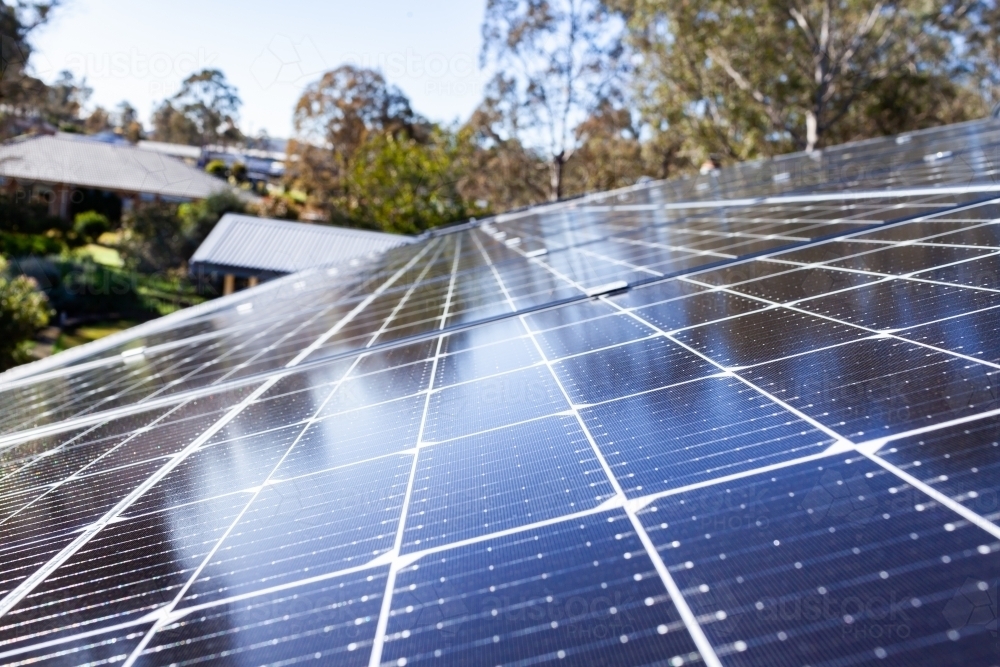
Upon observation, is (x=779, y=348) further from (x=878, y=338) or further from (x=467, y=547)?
(x=467, y=547)

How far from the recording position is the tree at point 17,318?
2723 centimetres

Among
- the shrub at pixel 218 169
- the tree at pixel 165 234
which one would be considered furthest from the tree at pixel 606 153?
the shrub at pixel 218 169

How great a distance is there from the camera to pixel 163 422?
17.1 feet

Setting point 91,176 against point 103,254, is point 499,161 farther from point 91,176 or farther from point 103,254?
point 91,176

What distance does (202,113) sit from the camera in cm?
6538

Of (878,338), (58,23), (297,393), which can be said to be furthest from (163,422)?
(58,23)

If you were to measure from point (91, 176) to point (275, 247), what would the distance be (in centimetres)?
3894

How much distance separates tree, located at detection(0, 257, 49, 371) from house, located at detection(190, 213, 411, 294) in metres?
7.35

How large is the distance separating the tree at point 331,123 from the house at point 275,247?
82.4 feet

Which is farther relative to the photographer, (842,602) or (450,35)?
(450,35)

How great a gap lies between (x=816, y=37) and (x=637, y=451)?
38.4m

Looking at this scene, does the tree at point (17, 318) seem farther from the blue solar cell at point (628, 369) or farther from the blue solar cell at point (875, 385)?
the blue solar cell at point (875, 385)

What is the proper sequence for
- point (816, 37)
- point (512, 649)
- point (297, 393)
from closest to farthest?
point (512, 649), point (297, 393), point (816, 37)

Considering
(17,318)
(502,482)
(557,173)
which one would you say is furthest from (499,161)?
(502,482)
